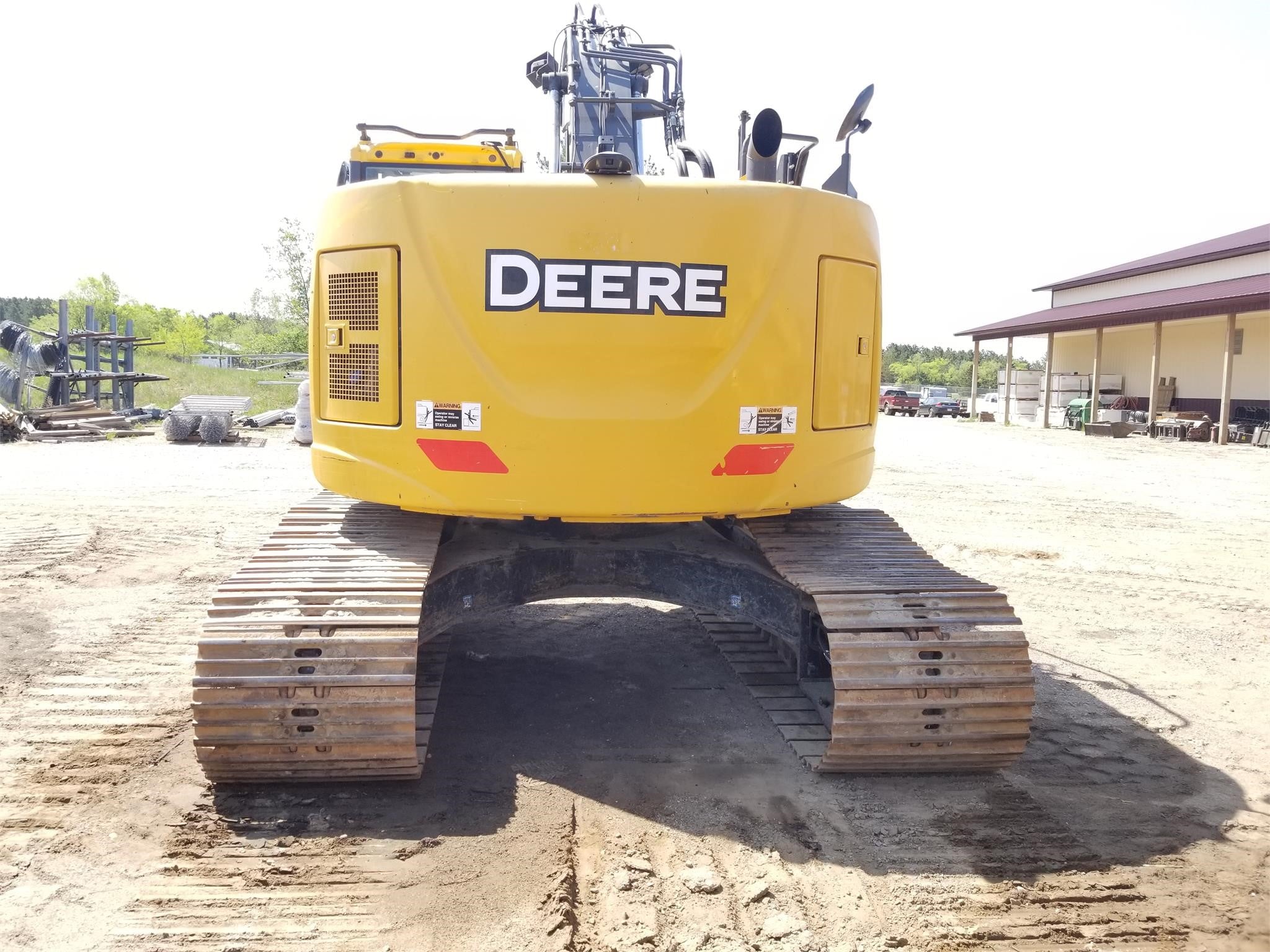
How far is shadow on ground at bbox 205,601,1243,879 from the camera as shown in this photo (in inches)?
140

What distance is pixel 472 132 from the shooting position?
Result: 6531 millimetres

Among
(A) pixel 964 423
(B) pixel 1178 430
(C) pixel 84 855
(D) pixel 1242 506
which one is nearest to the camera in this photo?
(C) pixel 84 855

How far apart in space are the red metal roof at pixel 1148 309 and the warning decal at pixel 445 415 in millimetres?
24008

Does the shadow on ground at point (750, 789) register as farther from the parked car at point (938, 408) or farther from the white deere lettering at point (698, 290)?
the parked car at point (938, 408)

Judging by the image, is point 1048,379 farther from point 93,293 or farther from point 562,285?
point 93,293

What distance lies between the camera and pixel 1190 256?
3120 centimetres

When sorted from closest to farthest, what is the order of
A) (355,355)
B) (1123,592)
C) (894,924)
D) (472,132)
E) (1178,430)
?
(894,924) → (355,355) → (472,132) → (1123,592) → (1178,430)

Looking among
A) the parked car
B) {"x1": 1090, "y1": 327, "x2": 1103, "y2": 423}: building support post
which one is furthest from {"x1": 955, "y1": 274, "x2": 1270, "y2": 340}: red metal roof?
the parked car

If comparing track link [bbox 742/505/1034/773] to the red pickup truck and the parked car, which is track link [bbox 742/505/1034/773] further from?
the red pickup truck

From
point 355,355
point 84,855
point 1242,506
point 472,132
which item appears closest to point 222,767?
point 84,855

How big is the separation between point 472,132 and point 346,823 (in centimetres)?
464

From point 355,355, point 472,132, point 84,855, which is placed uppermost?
point 472,132

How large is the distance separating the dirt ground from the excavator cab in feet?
10.0

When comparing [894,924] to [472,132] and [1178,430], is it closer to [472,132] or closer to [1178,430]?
[472,132]
